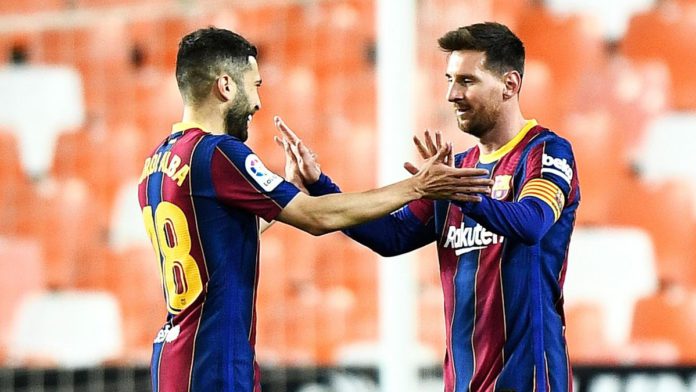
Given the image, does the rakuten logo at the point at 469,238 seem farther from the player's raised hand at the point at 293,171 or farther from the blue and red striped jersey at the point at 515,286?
the player's raised hand at the point at 293,171

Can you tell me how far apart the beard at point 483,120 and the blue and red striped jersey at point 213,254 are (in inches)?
22.4

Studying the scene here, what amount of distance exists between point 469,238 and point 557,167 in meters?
0.33

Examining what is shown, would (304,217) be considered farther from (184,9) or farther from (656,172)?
(184,9)

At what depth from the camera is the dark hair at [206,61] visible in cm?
372

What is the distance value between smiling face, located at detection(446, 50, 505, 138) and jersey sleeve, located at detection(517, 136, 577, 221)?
7.1 inches

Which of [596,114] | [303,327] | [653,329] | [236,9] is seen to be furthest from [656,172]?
[236,9]

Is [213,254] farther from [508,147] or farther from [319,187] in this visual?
[508,147]

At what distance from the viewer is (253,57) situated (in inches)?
150

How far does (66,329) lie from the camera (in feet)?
26.8

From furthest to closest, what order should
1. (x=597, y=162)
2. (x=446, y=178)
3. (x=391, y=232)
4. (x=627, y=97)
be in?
(x=627, y=97)
(x=597, y=162)
(x=391, y=232)
(x=446, y=178)

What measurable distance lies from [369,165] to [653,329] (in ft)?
6.53

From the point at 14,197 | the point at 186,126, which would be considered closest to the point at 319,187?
the point at 186,126

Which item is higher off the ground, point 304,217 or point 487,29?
point 487,29

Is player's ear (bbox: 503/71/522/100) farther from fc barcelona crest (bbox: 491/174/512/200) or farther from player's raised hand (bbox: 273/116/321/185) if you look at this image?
player's raised hand (bbox: 273/116/321/185)
